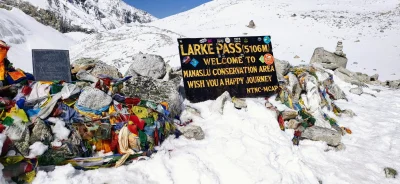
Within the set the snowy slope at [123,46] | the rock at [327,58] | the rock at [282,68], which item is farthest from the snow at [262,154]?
the snowy slope at [123,46]

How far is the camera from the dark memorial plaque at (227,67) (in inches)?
301

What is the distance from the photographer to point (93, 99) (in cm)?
543

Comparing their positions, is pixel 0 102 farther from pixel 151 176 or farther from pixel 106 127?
pixel 151 176

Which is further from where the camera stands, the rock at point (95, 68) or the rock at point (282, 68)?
the rock at point (282, 68)

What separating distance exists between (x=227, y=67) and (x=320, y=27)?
3021 centimetres

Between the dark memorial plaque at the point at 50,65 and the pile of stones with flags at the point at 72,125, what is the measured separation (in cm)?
25

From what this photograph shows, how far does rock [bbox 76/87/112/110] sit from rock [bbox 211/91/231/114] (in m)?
2.58

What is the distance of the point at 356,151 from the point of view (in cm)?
672

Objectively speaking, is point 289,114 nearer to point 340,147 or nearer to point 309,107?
point 340,147

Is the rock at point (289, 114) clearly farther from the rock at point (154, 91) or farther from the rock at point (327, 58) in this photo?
the rock at point (327, 58)

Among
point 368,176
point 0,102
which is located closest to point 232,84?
point 368,176

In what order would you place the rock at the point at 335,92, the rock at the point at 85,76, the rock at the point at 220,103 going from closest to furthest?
the rock at the point at 85,76
the rock at the point at 220,103
the rock at the point at 335,92

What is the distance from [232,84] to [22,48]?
29.4 metres

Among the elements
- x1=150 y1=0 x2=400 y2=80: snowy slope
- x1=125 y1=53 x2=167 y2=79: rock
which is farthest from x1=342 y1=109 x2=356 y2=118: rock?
x1=150 y1=0 x2=400 y2=80: snowy slope
